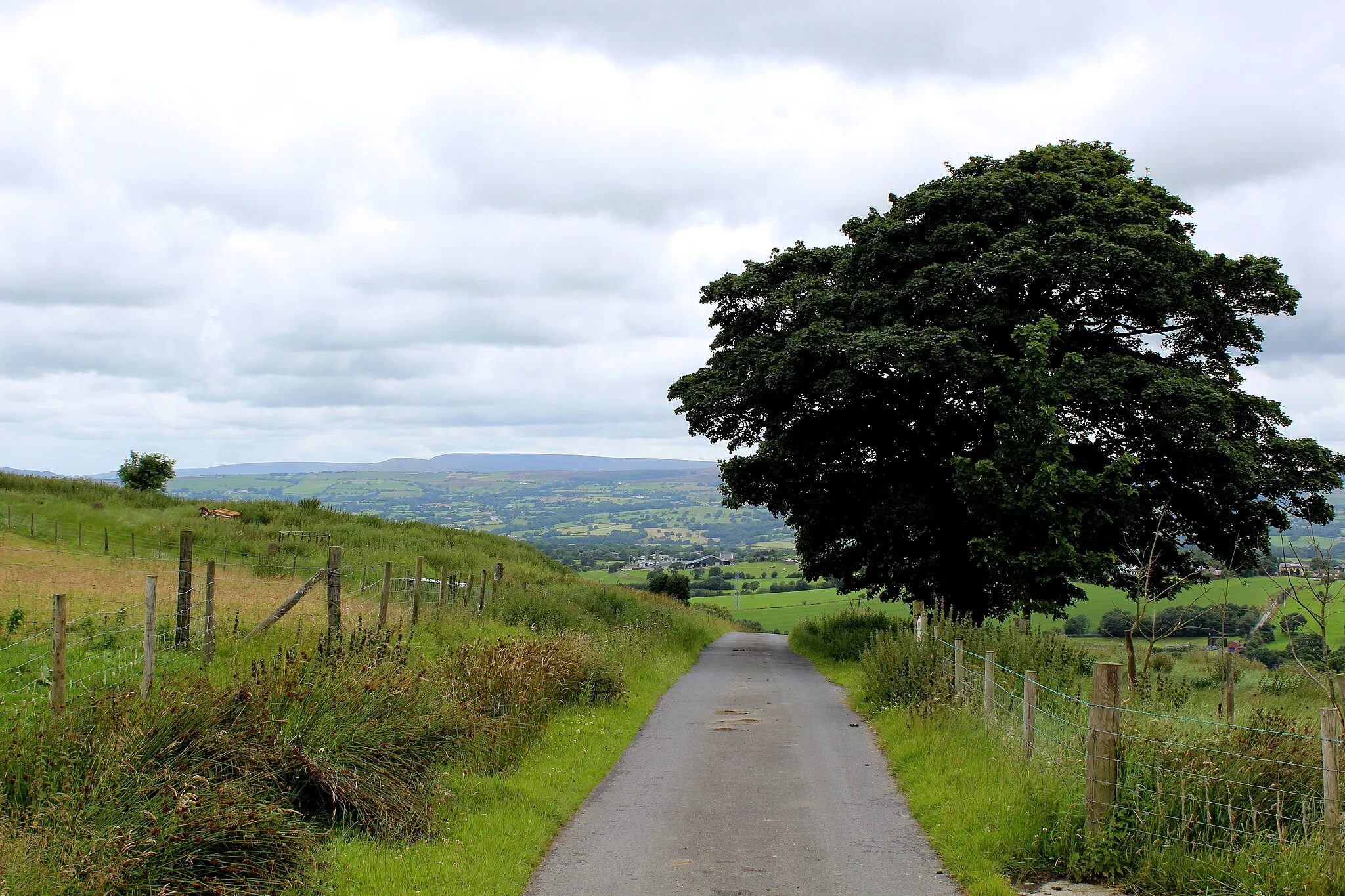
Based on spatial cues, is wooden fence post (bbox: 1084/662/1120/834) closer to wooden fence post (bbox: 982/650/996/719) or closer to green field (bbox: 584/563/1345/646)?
wooden fence post (bbox: 982/650/996/719)

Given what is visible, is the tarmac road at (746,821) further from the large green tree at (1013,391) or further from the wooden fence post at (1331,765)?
the large green tree at (1013,391)

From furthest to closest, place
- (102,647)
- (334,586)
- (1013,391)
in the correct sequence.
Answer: (1013,391), (334,586), (102,647)

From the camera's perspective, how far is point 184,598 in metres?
13.1

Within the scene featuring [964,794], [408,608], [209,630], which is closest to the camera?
[964,794]

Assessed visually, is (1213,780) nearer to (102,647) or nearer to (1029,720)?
(1029,720)

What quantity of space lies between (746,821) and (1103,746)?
319 centimetres

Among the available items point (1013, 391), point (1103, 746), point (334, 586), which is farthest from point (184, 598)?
point (1013, 391)

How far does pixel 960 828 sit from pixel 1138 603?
6507 millimetres

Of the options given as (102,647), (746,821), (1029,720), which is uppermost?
(1029,720)

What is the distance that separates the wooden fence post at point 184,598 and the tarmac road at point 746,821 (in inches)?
225

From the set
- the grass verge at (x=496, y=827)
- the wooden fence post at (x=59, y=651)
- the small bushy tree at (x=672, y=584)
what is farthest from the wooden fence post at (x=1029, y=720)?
the small bushy tree at (x=672, y=584)

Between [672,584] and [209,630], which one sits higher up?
[209,630]

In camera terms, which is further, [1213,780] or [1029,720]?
[1029,720]

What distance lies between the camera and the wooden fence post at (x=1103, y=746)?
7492 millimetres
